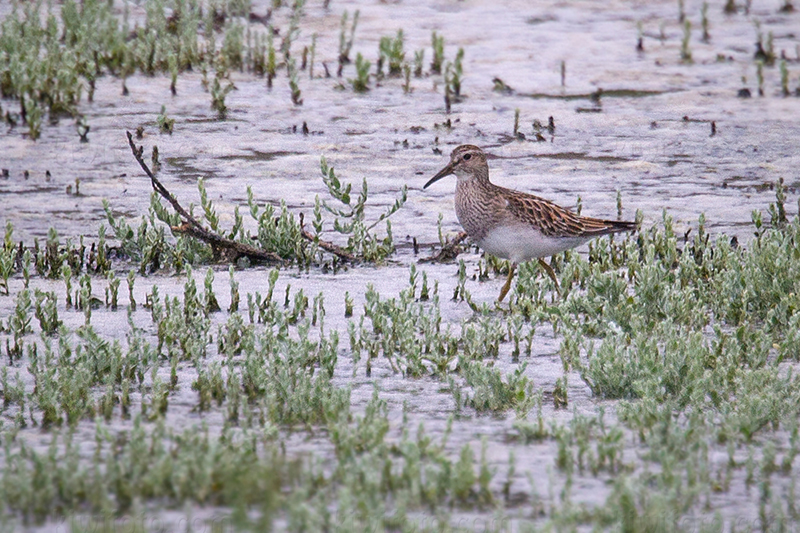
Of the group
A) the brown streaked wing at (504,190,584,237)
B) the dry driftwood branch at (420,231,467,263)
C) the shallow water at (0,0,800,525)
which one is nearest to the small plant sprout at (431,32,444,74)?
the shallow water at (0,0,800,525)

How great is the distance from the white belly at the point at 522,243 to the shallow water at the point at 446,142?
17.7 inches

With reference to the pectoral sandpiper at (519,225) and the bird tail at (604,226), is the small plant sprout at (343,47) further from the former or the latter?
the bird tail at (604,226)

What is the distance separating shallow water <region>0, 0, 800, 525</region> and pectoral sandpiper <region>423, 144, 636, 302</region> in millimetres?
486

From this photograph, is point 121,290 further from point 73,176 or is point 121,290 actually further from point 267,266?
point 73,176

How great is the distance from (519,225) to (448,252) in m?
1.24

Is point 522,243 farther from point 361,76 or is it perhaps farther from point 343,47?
point 343,47

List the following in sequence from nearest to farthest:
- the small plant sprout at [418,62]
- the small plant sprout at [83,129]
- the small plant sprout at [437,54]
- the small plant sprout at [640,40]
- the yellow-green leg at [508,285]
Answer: the yellow-green leg at [508,285], the small plant sprout at [83,129], the small plant sprout at [418,62], the small plant sprout at [437,54], the small plant sprout at [640,40]

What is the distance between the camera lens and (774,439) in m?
5.77

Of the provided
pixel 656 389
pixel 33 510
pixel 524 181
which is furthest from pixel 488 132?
pixel 33 510

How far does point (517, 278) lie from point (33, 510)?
16.1 feet

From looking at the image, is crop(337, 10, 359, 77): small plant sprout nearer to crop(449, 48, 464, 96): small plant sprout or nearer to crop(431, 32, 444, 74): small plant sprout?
crop(431, 32, 444, 74): small plant sprout

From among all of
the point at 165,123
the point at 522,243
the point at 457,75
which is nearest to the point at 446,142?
the point at 457,75

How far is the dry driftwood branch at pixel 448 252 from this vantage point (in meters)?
9.65

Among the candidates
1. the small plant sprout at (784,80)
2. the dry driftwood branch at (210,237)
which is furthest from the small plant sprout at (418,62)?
the dry driftwood branch at (210,237)
